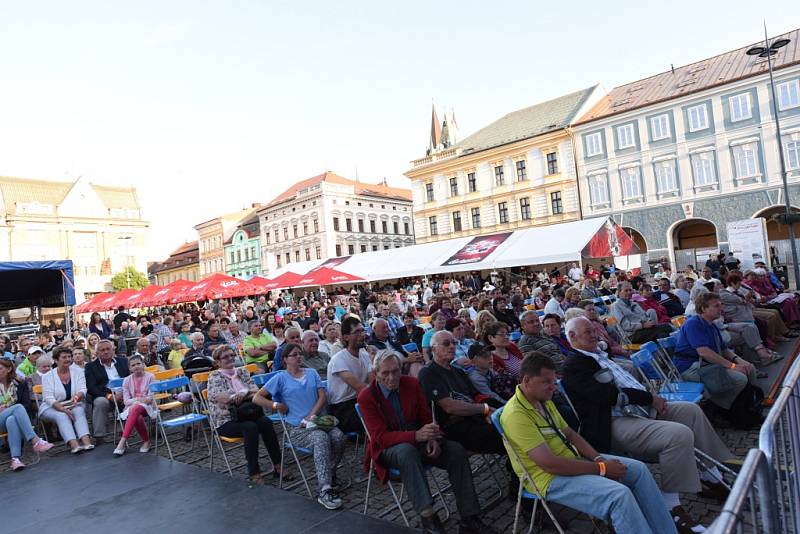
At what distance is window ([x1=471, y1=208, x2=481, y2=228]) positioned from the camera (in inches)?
1524

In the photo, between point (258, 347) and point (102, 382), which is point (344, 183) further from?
point (102, 382)

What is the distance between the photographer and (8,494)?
5328 millimetres

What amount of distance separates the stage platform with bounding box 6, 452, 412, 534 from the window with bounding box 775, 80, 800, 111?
103 feet

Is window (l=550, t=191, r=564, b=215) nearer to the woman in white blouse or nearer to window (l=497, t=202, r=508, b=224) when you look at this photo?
window (l=497, t=202, r=508, b=224)

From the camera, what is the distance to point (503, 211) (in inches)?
1473

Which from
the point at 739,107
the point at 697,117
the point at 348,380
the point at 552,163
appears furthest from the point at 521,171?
the point at 348,380

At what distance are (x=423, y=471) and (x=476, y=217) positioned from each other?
36.0m

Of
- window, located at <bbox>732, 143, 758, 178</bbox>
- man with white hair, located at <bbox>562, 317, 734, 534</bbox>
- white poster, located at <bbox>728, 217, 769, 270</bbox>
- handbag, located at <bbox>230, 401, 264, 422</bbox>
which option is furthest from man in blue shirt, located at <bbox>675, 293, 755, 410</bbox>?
window, located at <bbox>732, 143, 758, 178</bbox>

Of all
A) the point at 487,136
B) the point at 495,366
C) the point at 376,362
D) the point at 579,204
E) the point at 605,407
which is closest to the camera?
the point at 605,407

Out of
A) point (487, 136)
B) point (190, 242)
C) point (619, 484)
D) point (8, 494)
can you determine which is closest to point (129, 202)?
point (190, 242)

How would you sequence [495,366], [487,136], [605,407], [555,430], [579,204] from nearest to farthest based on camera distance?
[555,430]
[605,407]
[495,366]
[579,204]
[487,136]

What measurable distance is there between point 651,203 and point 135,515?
31.8 m

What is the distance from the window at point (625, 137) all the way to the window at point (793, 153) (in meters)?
7.60

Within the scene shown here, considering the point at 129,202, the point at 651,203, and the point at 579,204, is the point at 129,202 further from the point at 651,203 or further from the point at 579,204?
the point at 651,203
